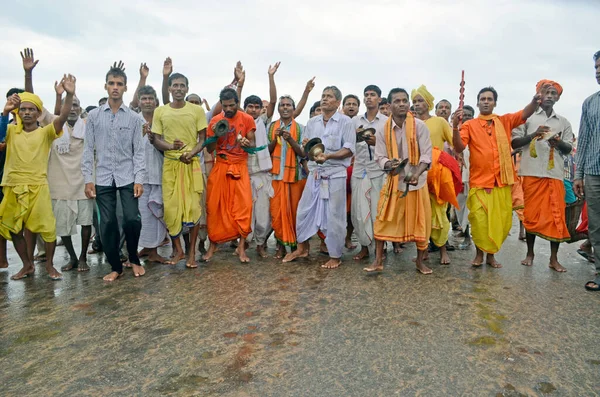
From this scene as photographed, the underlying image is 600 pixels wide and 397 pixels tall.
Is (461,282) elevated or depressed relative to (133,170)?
depressed

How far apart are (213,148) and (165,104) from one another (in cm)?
81

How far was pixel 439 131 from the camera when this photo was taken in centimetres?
621

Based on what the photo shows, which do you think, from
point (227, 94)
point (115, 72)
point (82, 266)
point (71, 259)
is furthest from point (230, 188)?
point (71, 259)

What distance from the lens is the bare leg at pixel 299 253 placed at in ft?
19.7

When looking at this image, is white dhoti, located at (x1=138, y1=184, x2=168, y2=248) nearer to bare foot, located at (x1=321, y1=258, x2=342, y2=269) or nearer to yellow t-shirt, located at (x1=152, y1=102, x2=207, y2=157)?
yellow t-shirt, located at (x1=152, y1=102, x2=207, y2=157)

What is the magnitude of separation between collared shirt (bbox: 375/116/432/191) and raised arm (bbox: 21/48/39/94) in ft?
13.0

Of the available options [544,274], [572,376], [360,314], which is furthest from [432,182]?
[572,376]

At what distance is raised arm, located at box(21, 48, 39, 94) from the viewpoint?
5.25m

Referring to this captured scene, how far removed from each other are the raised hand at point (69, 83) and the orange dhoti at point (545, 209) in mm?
5318

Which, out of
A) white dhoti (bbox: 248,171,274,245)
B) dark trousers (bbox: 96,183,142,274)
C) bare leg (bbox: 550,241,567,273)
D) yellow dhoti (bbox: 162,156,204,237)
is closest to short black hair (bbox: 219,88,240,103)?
yellow dhoti (bbox: 162,156,204,237)

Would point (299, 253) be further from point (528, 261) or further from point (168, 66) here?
point (168, 66)

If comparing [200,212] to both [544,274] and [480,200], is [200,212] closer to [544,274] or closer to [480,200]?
[480,200]

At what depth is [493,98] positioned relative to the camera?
5707 millimetres

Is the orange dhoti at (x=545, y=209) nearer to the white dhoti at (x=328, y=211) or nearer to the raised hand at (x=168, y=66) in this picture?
the white dhoti at (x=328, y=211)
